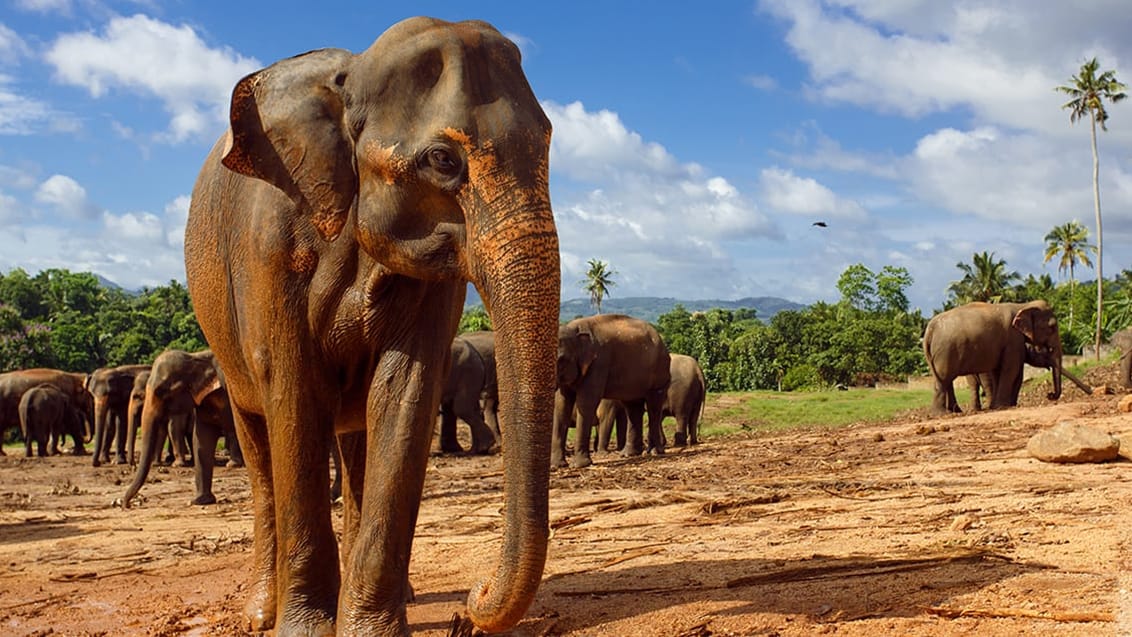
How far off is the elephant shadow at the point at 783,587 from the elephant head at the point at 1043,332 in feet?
64.5

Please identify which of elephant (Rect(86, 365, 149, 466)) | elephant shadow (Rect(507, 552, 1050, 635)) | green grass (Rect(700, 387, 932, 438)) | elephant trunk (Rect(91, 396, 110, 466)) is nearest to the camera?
elephant shadow (Rect(507, 552, 1050, 635))

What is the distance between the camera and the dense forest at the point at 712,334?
43.6 metres

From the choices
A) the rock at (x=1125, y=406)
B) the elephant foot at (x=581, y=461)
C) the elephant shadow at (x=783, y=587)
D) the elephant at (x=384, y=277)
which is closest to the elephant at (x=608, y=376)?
the elephant foot at (x=581, y=461)

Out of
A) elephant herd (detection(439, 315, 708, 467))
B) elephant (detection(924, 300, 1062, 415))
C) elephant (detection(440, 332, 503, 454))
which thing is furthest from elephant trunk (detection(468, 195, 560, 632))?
elephant (detection(924, 300, 1062, 415))

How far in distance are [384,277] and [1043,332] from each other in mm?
22375

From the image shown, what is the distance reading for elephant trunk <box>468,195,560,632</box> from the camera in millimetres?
4035

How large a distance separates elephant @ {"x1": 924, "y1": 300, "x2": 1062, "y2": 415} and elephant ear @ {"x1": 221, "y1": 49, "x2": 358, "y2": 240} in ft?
69.9

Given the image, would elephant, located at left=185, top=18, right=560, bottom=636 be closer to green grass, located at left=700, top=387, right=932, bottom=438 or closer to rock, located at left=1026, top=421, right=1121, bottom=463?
rock, located at left=1026, top=421, right=1121, bottom=463

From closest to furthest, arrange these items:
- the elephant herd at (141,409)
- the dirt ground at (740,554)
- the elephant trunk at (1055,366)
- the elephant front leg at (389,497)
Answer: the elephant front leg at (389,497) → the dirt ground at (740,554) → the elephant herd at (141,409) → the elephant trunk at (1055,366)

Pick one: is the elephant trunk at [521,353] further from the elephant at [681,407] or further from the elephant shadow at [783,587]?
the elephant at [681,407]

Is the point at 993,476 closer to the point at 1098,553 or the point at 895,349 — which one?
the point at 1098,553

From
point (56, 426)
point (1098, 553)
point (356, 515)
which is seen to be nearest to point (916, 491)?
point (1098, 553)

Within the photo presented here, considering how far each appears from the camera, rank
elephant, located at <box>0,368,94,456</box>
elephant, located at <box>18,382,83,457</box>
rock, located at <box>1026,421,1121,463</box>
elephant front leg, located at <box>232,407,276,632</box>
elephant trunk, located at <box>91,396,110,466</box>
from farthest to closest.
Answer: elephant, located at <box>0,368,94,456</box>
elephant, located at <box>18,382,83,457</box>
elephant trunk, located at <box>91,396,110,466</box>
rock, located at <box>1026,421,1121,463</box>
elephant front leg, located at <box>232,407,276,632</box>

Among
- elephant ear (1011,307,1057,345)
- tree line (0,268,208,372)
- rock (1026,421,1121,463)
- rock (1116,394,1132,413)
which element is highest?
Answer: tree line (0,268,208,372)
